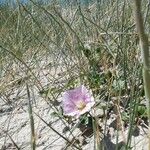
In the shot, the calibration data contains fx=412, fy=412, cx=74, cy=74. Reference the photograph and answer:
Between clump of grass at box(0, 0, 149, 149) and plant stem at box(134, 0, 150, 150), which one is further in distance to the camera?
clump of grass at box(0, 0, 149, 149)

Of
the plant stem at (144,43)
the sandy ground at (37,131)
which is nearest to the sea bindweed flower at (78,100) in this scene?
the sandy ground at (37,131)

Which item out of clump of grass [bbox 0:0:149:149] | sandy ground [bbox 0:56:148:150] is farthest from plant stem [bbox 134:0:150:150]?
sandy ground [bbox 0:56:148:150]

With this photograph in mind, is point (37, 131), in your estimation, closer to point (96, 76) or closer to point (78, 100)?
point (96, 76)

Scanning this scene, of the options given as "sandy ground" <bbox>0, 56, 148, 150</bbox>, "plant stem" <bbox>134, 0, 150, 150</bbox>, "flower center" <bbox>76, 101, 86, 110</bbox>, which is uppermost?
"plant stem" <bbox>134, 0, 150, 150</bbox>

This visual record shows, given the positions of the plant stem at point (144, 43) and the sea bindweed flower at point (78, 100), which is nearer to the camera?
the plant stem at point (144, 43)

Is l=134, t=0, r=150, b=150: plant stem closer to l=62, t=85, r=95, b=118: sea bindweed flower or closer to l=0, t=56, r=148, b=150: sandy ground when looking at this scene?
l=62, t=85, r=95, b=118: sea bindweed flower

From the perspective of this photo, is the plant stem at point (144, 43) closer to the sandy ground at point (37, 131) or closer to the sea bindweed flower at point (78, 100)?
the sea bindweed flower at point (78, 100)

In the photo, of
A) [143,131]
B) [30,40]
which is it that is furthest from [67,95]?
[30,40]

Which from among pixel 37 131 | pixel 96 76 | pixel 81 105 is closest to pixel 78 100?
pixel 81 105
